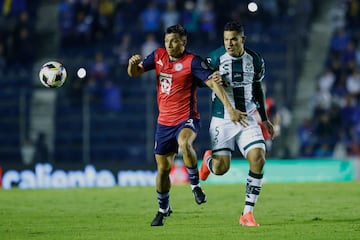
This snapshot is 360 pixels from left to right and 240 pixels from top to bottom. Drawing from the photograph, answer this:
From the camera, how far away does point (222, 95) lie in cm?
1209

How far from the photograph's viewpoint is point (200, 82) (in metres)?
12.7

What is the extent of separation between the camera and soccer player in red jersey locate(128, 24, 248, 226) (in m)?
12.5

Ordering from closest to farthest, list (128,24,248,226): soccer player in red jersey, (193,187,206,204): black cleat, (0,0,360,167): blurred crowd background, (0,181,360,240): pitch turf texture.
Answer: (0,181,360,240): pitch turf texture, (128,24,248,226): soccer player in red jersey, (193,187,206,204): black cleat, (0,0,360,167): blurred crowd background

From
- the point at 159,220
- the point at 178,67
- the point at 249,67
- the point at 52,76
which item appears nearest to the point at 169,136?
the point at 178,67

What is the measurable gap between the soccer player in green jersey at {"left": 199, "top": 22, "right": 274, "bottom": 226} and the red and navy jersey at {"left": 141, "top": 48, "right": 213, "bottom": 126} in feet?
1.27

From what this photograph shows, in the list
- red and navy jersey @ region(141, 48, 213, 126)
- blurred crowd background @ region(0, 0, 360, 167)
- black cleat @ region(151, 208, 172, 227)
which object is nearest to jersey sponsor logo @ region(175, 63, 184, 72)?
red and navy jersey @ region(141, 48, 213, 126)

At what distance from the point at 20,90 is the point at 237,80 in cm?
1355

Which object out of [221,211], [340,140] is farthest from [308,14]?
[221,211]

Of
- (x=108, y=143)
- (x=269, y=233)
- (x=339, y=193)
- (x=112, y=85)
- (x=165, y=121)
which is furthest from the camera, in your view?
(x=112, y=85)

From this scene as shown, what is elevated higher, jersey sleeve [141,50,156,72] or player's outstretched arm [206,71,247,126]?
jersey sleeve [141,50,156,72]

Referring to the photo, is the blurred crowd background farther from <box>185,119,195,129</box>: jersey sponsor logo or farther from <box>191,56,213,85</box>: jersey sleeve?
<box>191,56,213,85</box>: jersey sleeve

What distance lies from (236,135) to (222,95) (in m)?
0.94

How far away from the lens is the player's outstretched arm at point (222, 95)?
39.5 feet

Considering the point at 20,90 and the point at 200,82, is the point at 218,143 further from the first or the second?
the point at 20,90
